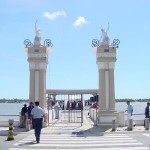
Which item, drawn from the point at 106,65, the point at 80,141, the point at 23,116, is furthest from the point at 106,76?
the point at 80,141

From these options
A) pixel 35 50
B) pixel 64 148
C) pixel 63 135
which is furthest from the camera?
pixel 35 50

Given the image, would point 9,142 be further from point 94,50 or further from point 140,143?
point 94,50

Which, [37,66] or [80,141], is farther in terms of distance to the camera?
[37,66]

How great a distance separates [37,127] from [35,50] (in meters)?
8.56

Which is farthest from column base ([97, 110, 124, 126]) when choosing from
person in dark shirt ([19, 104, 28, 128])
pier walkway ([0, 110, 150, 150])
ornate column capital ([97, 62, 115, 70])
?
person in dark shirt ([19, 104, 28, 128])

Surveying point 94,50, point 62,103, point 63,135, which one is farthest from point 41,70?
point 62,103

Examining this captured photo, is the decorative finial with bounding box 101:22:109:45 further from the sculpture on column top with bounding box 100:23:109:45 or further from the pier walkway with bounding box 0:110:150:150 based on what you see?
the pier walkway with bounding box 0:110:150:150

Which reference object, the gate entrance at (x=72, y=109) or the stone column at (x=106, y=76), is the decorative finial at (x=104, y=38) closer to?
the stone column at (x=106, y=76)

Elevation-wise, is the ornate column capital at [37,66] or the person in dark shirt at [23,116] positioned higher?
the ornate column capital at [37,66]

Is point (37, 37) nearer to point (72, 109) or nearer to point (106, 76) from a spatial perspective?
point (106, 76)

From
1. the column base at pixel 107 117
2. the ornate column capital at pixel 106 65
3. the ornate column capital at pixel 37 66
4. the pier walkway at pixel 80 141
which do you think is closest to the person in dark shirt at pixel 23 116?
the pier walkway at pixel 80 141

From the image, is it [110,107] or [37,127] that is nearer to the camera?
[37,127]

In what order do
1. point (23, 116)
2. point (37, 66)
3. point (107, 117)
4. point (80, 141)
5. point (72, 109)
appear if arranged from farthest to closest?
point (72, 109) < point (37, 66) < point (107, 117) < point (23, 116) < point (80, 141)

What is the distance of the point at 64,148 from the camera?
1564 cm
